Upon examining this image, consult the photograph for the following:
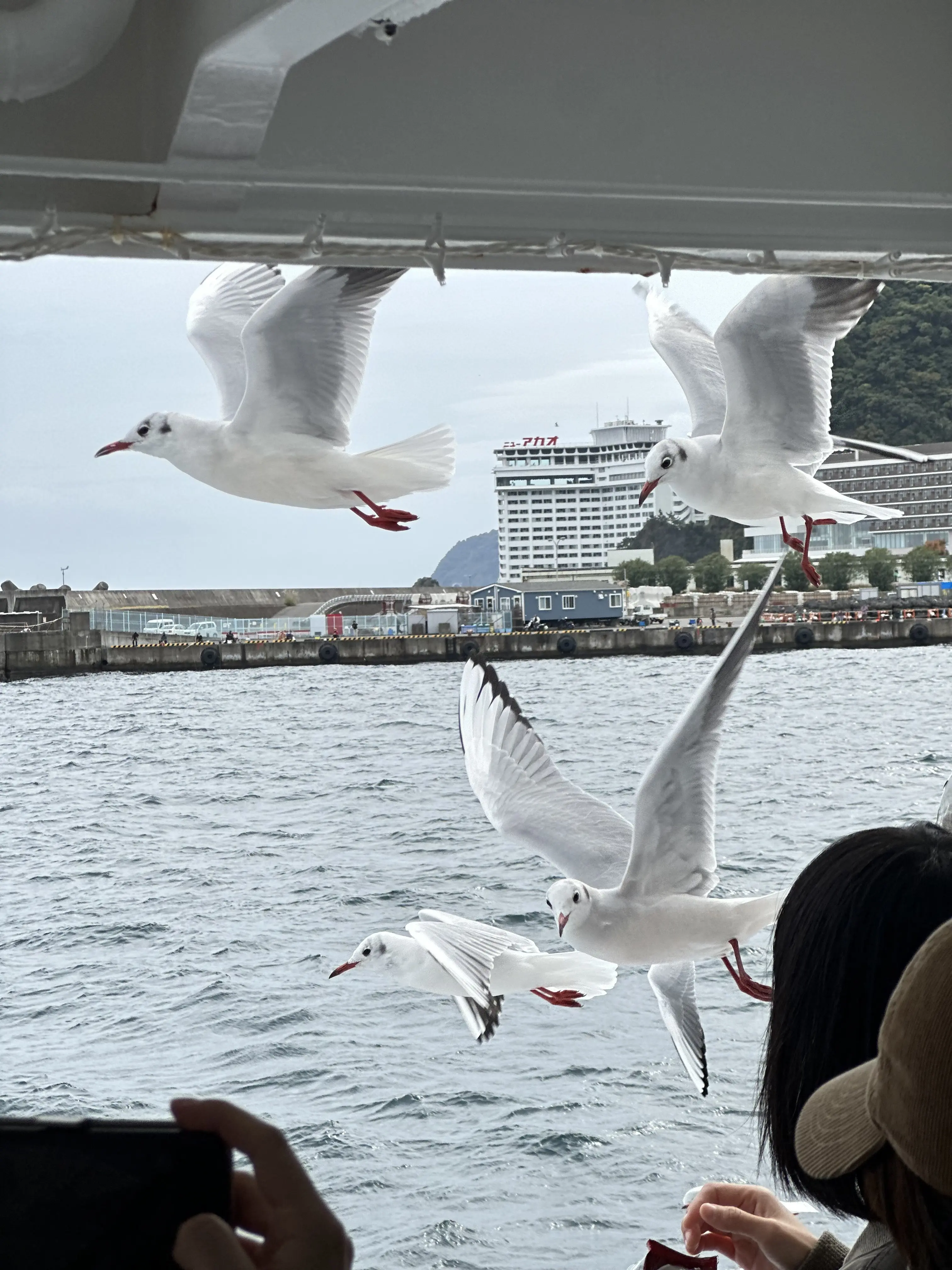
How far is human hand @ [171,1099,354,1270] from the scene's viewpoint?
59 cm

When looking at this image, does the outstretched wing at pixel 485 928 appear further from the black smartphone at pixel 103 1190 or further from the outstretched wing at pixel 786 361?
the black smartphone at pixel 103 1190

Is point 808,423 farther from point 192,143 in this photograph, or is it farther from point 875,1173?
point 875,1173

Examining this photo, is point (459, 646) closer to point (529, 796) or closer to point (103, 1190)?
point (529, 796)

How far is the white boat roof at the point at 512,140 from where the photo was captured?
1227 mm

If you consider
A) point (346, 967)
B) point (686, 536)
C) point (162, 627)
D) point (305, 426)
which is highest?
point (305, 426)

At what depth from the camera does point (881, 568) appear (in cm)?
229

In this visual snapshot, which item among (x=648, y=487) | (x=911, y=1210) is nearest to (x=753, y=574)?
(x=648, y=487)

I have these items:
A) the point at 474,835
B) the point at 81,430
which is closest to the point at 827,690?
the point at 474,835

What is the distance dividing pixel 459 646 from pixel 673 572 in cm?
42

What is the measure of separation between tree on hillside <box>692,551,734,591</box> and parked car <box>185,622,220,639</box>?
3.01 feet

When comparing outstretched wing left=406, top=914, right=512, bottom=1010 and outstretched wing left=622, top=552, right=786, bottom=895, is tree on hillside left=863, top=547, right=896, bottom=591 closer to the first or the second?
outstretched wing left=622, top=552, right=786, bottom=895

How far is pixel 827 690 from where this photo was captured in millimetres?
11719

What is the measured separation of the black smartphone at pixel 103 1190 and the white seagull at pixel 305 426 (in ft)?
3.56

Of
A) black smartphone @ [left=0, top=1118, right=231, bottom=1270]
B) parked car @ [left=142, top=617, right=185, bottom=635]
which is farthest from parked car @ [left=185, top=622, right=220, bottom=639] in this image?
black smartphone @ [left=0, top=1118, right=231, bottom=1270]
